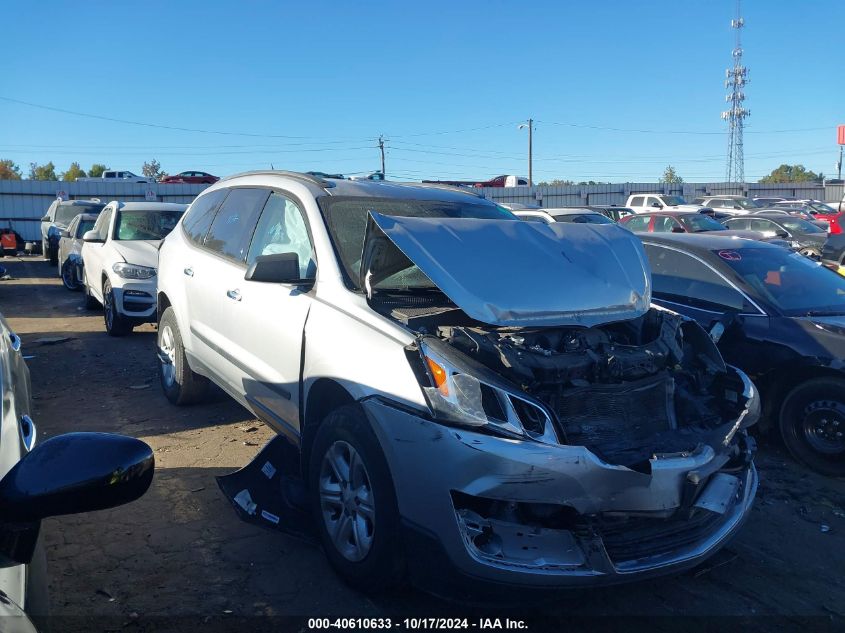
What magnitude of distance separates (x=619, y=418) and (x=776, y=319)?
2.83 m

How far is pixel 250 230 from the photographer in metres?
4.82

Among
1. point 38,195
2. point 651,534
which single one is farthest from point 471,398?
point 38,195

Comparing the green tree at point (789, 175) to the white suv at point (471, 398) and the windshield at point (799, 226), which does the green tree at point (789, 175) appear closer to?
the windshield at point (799, 226)

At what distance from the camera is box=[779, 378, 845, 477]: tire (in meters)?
4.93

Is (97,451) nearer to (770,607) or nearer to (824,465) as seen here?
(770,607)

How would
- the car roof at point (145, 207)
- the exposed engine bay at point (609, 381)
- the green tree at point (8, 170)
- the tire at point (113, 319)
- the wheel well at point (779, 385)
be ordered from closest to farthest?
the exposed engine bay at point (609, 381), the wheel well at point (779, 385), the tire at point (113, 319), the car roof at point (145, 207), the green tree at point (8, 170)

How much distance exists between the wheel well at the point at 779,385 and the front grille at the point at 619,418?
227cm

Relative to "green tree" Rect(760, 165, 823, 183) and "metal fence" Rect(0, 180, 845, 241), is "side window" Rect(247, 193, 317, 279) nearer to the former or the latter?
"metal fence" Rect(0, 180, 845, 241)

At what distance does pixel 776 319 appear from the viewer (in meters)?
5.44

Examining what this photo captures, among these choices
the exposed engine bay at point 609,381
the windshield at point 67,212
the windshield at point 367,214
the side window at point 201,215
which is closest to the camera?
the exposed engine bay at point 609,381

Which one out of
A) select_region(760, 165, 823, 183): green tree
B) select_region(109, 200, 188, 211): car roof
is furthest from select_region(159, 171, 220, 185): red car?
select_region(760, 165, 823, 183): green tree

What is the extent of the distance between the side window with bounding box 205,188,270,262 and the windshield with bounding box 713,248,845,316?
3.90 metres

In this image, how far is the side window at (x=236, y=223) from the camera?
484 centimetres

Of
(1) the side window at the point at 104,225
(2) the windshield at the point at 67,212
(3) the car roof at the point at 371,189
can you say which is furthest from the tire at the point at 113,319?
(2) the windshield at the point at 67,212
